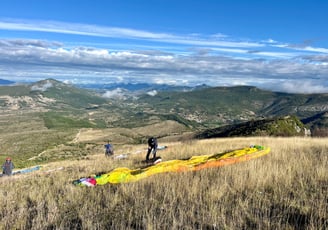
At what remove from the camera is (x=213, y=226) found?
13.6 feet

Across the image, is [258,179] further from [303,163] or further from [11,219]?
[11,219]

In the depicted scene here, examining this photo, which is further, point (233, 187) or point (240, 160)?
point (240, 160)

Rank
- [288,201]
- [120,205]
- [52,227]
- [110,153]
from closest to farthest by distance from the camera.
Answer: [52,227], [288,201], [120,205], [110,153]

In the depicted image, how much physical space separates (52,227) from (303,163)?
6.58 metres

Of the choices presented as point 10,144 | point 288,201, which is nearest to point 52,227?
point 288,201

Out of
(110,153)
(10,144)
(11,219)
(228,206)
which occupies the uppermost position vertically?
(228,206)

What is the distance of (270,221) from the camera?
165 inches

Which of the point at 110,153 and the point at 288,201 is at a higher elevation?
the point at 288,201

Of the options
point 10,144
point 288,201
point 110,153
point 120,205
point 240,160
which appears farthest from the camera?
point 10,144

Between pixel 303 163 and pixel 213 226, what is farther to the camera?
pixel 303 163

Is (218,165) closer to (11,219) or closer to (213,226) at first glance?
(213,226)

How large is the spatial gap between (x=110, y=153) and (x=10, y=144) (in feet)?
446

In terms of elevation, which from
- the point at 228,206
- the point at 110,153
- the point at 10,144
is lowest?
the point at 10,144

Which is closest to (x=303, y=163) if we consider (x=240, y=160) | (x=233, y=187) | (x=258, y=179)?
(x=240, y=160)
